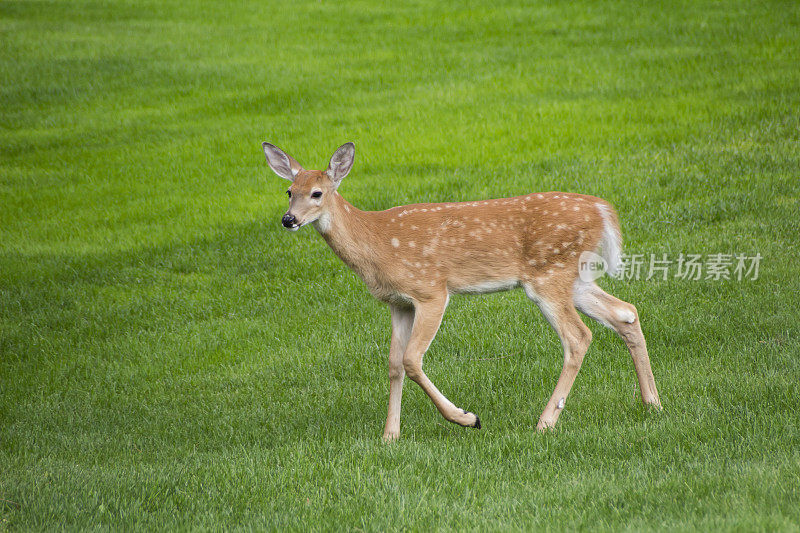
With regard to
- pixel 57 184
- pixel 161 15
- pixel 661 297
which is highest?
pixel 161 15

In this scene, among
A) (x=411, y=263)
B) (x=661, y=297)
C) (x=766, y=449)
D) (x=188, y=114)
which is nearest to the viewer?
(x=766, y=449)

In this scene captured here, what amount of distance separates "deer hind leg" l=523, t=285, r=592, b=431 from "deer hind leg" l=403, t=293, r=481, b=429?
542mm

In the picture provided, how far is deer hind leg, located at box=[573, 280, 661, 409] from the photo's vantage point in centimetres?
616

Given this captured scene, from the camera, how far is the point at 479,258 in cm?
611

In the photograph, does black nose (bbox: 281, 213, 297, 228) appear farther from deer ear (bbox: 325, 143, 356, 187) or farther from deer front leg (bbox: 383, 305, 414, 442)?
deer front leg (bbox: 383, 305, 414, 442)

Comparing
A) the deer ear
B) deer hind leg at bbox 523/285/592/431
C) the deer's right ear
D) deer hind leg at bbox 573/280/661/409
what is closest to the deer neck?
the deer ear

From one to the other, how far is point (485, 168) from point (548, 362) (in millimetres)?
5720

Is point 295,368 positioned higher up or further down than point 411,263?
further down

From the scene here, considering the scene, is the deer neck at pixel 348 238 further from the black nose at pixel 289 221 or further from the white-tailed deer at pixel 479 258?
the black nose at pixel 289 221

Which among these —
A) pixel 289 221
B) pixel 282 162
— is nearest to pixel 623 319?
pixel 289 221

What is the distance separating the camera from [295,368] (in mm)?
7969

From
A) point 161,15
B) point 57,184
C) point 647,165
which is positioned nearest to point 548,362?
point 647,165

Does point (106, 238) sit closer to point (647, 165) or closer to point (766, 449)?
point (647, 165)

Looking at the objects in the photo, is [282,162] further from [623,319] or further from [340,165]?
[623,319]
